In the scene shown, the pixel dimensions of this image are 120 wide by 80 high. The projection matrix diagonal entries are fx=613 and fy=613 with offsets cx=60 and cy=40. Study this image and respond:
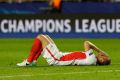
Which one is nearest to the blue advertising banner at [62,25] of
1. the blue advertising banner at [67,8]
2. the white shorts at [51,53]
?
the blue advertising banner at [67,8]

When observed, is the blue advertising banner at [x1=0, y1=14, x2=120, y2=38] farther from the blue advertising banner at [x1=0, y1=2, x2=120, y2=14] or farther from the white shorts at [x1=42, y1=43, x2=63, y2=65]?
the white shorts at [x1=42, y1=43, x2=63, y2=65]

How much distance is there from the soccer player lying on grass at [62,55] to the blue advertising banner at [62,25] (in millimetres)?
13841

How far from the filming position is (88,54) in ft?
56.4

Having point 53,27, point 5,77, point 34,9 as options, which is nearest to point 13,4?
point 34,9

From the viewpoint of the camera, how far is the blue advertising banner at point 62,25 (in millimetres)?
31359

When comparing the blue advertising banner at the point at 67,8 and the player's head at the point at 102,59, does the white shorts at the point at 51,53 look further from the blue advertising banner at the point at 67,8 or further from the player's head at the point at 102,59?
the blue advertising banner at the point at 67,8

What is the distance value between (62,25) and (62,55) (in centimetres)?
1446

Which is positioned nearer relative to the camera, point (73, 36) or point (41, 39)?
point (41, 39)

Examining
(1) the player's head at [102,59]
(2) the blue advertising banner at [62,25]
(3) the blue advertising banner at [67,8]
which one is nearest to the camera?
(1) the player's head at [102,59]

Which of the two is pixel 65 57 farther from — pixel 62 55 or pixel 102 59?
pixel 102 59

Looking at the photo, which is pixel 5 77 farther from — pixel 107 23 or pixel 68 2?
A: pixel 68 2

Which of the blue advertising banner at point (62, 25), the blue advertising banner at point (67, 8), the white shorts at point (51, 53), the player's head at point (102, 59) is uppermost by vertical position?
the white shorts at point (51, 53)

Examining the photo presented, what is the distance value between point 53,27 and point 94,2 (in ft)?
11.2

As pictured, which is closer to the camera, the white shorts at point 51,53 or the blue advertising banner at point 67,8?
the white shorts at point 51,53
